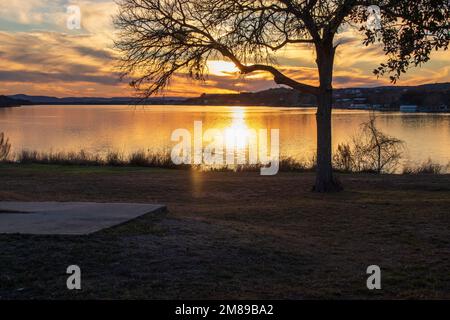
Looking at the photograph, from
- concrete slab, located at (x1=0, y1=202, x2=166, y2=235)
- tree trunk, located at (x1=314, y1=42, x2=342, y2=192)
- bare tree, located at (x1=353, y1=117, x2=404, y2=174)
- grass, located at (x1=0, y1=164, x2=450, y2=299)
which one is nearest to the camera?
grass, located at (x1=0, y1=164, x2=450, y2=299)

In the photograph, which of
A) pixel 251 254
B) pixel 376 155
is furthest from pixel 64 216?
pixel 376 155

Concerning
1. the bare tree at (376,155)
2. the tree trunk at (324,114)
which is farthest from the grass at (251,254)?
the bare tree at (376,155)

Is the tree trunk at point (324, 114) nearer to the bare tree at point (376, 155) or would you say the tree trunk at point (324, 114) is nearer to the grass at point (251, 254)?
the grass at point (251, 254)

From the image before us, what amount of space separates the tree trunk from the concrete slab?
23.7 ft

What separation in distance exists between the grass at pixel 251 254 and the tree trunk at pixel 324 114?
7.96 feet

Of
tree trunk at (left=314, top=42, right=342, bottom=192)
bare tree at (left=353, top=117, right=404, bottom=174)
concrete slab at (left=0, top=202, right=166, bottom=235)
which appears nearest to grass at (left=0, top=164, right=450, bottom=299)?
concrete slab at (left=0, top=202, right=166, bottom=235)

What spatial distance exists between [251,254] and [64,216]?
11.4 feet

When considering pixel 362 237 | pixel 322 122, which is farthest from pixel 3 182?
pixel 362 237

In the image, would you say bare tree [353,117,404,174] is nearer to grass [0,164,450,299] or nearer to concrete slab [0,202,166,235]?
grass [0,164,450,299]

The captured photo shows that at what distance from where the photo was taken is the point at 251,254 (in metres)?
7.63

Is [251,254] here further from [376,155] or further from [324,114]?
[376,155]

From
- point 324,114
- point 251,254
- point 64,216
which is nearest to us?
point 251,254

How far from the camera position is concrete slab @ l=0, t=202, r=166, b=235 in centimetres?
828
